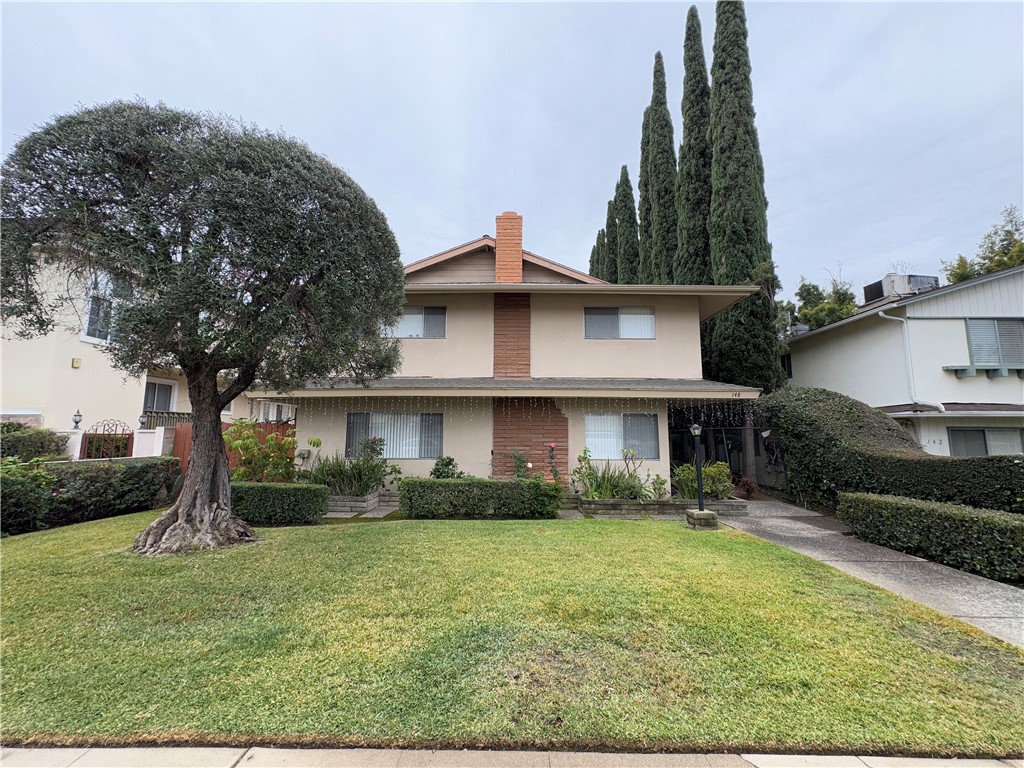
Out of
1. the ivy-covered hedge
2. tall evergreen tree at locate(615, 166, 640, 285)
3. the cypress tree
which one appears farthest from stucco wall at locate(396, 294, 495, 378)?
tall evergreen tree at locate(615, 166, 640, 285)

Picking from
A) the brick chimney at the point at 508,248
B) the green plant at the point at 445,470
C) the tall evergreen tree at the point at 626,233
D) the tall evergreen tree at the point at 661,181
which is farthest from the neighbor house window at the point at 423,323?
the tall evergreen tree at the point at 626,233

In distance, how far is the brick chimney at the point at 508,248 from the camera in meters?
12.1

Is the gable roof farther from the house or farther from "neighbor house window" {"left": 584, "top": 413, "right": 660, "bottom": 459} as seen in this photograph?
"neighbor house window" {"left": 584, "top": 413, "right": 660, "bottom": 459}

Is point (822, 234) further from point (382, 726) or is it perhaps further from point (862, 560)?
point (382, 726)

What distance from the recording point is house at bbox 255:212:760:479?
1073 centimetres

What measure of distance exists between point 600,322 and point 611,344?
27.5 inches

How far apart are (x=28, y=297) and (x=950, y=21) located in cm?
1814

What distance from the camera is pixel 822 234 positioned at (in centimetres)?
2456

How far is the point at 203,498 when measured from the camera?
20.5 feet

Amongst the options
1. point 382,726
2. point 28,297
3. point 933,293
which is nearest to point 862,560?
point 382,726

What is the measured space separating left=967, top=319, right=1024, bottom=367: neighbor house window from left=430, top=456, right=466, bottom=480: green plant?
14.3 meters

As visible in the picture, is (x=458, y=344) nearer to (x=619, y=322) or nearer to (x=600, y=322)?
(x=600, y=322)

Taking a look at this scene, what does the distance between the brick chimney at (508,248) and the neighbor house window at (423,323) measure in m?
2.18

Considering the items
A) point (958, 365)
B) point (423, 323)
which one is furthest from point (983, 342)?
point (423, 323)
